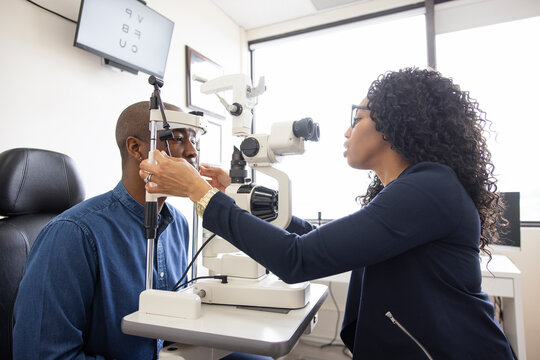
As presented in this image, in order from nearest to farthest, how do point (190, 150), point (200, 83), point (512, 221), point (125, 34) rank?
point (190, 150)
point (125, 34)
point (512, 221)
point (200, 83)

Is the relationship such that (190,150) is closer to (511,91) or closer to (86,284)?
(86,284)

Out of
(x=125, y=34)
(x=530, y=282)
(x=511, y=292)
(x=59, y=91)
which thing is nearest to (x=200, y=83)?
(x=125, y=34)

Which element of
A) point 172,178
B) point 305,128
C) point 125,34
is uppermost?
point 125,34

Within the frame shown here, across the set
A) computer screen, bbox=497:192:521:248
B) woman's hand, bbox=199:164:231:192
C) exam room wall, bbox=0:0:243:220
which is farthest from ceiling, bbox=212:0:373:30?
woman's hand, bbox=199:164:231:192

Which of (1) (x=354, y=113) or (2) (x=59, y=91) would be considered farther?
(2) (x=59, y=91)

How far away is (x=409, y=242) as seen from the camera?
A: 2.30 feet

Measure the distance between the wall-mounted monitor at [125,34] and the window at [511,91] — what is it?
1876mm

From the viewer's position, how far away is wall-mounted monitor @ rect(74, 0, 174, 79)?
150 centimetres

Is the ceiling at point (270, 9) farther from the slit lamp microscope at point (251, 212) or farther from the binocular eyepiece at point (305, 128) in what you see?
the binocular eyepiece at point (305, 128)

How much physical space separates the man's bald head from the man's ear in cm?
1

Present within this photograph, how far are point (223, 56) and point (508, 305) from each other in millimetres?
2586

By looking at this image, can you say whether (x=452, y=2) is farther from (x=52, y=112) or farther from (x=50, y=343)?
(x=50, y=343)

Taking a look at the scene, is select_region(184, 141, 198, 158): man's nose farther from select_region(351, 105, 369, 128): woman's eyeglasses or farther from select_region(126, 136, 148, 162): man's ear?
select_region(351, 105, 369, 128): woman's eyeglasses

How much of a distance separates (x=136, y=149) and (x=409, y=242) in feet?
2.51
